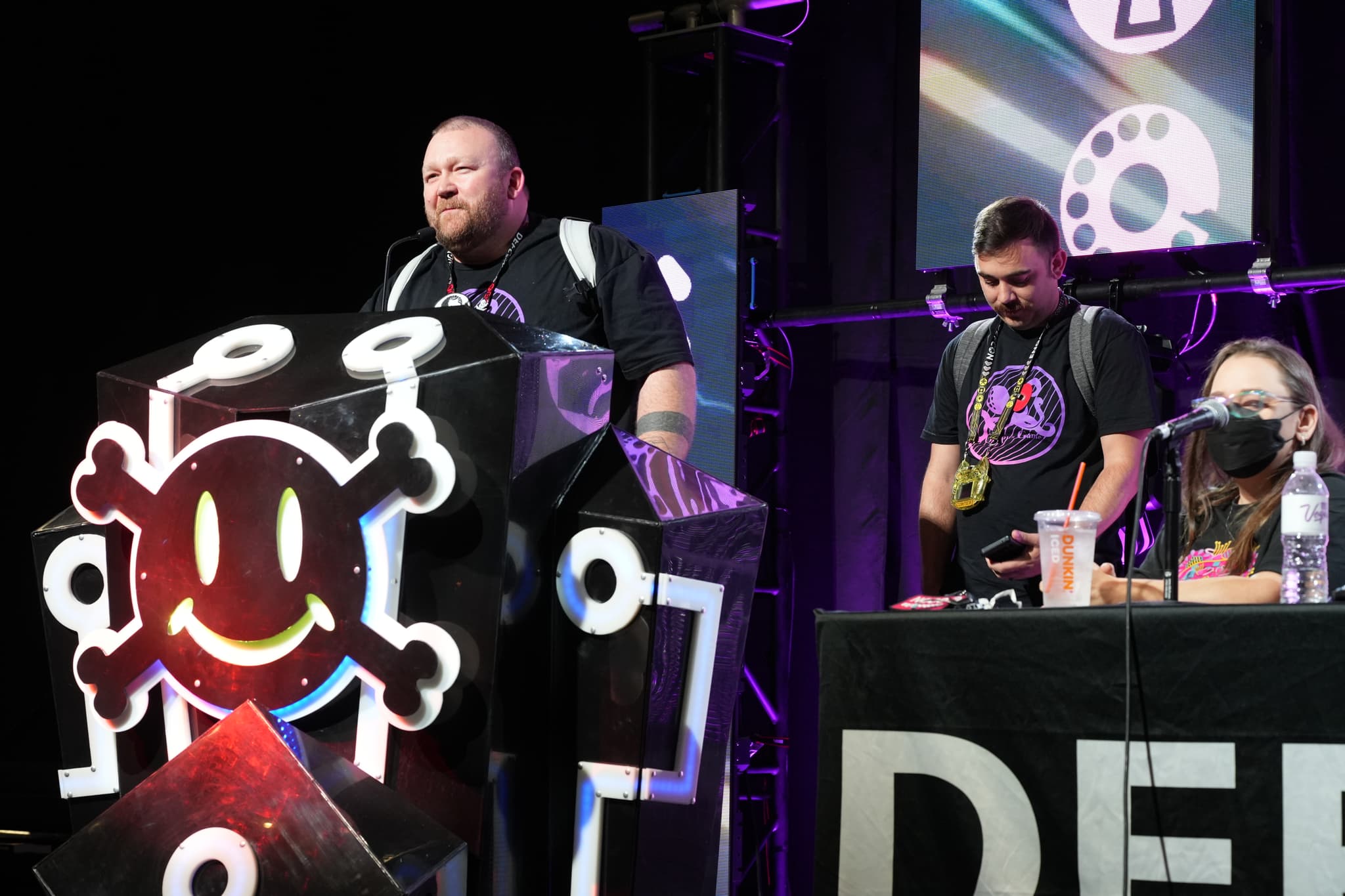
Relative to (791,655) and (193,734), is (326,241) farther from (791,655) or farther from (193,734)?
(193,734)

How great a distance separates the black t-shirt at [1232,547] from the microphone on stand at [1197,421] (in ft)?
0.79

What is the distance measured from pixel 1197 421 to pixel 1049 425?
1344mm

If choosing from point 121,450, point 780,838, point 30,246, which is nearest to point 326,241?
point 30,246

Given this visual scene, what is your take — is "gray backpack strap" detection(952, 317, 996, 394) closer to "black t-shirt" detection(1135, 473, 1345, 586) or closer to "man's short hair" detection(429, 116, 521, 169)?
"black t-shirt" detection(1135, 473, 1345, 586)

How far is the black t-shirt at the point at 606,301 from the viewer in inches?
104

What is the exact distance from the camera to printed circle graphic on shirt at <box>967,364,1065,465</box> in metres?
3.29

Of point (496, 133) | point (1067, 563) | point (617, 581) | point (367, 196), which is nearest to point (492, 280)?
point (496, 133)

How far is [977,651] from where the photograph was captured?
1793 millimetres

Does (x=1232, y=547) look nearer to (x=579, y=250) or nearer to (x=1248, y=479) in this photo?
(x=1248, y=479)

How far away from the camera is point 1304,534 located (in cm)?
203

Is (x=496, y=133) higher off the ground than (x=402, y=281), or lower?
higher

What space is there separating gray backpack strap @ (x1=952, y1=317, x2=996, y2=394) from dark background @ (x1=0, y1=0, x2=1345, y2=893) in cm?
113

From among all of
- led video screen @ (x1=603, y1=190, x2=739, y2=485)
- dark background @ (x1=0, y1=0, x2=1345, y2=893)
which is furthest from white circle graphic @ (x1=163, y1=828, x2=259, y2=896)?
dark background @ (x1=0, y1=0, x2=1345, y2=893)

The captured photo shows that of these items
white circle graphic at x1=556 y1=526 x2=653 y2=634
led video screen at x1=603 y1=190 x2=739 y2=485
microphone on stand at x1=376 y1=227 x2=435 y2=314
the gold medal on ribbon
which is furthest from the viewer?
led video screen at x1=603 y1=190 x2=739 y2=485
